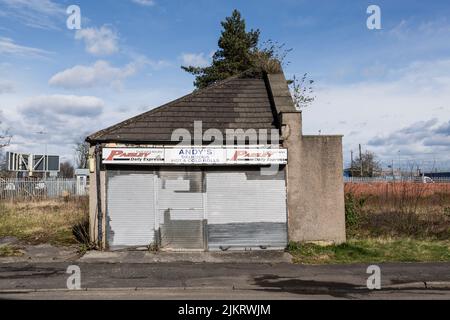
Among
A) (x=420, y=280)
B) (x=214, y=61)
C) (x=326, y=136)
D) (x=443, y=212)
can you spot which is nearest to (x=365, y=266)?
(x=420, y=280)

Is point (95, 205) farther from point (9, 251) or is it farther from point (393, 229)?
point (393, 229)

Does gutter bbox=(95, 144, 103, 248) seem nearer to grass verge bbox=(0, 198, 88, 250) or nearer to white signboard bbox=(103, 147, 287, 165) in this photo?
white signboard bbox=(103, 147, 287, 165)

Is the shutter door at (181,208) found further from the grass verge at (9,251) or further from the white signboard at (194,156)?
the grass verge at (9,251)

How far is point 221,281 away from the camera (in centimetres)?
1009

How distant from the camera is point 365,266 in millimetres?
11688

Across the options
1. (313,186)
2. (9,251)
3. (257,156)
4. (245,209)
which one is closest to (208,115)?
(257,156)

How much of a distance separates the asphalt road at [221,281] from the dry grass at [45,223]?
368cm

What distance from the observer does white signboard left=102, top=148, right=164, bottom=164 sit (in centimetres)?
1359

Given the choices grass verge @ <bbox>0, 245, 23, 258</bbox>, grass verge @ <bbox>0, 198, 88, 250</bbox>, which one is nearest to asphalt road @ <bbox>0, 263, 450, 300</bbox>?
grass verge @ <bbox>0, 245, 23, 258</bbox>

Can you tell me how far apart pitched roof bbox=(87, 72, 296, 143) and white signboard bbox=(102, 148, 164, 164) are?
1.43ft

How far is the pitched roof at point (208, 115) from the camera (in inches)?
557

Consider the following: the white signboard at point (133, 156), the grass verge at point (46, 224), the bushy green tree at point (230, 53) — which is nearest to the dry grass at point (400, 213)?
the white signboard at point (133, 156)

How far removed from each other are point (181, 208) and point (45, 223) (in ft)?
25.5

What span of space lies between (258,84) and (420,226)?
755 cm
